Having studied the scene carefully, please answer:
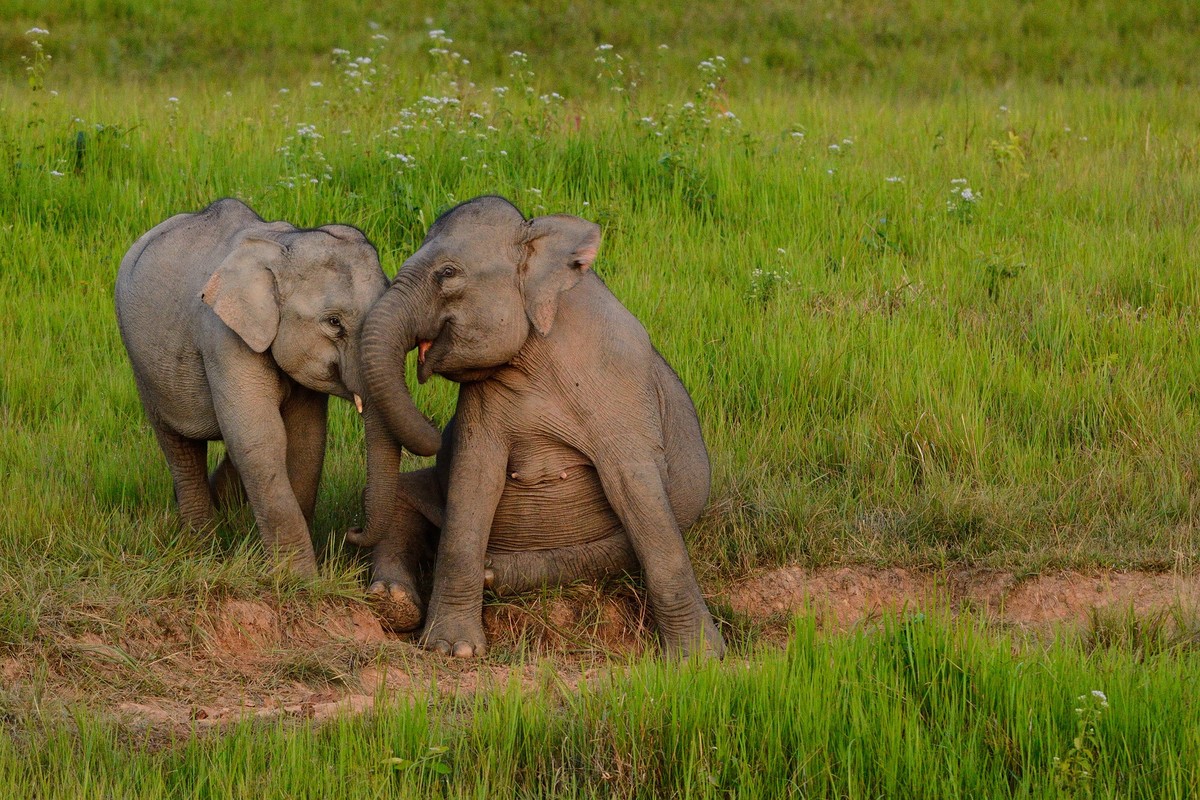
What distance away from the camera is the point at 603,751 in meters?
4.41

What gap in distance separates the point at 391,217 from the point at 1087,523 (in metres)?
4.44

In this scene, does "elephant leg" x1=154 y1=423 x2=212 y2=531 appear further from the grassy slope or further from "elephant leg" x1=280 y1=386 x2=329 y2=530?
"elephant leg" x1=280 y1=386 x2=329 y2=530

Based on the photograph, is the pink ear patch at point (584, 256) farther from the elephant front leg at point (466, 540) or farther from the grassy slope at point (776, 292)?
the grassy slope at point (776, 292)

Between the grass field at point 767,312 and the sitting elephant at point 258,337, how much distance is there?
0.38 metres

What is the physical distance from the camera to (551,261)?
219 inches

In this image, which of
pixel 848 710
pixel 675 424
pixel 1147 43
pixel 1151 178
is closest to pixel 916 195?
pixel 1151 178

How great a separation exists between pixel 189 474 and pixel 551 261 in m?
1.88

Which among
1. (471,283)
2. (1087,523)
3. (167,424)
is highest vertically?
(471,283)

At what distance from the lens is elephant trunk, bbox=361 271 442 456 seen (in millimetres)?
5203

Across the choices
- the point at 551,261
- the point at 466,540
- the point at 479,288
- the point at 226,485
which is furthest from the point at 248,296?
the point at 226,485

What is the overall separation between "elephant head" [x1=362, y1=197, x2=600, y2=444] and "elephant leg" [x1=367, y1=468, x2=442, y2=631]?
729mm

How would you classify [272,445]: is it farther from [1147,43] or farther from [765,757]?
[1147,43]

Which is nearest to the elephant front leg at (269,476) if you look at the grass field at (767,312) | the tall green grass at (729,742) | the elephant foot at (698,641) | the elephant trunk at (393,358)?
the grass field at (767,312)

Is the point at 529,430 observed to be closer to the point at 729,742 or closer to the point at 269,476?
the point at 269,476
